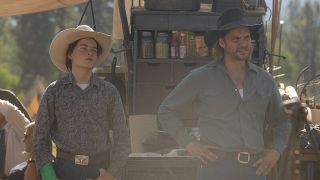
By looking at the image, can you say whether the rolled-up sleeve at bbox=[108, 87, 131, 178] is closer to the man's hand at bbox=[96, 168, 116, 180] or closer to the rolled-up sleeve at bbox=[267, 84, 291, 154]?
the man's hand at bbox=[96, 168, 116, 180]

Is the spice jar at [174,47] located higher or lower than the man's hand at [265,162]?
higher

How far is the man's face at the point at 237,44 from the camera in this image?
5348 millimetres

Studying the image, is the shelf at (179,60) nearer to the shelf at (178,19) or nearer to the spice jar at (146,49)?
the spice jar at (146,49)

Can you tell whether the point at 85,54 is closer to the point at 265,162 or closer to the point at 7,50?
the point at 265,162

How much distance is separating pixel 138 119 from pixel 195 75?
260cm

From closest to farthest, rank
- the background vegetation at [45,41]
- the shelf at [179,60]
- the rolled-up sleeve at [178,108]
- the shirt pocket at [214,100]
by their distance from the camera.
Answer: the shirt pocket at [214,100]
the rolled-up sleeve at [178,108]
the shelf at [179,60]
the background vegetation at [45,41]

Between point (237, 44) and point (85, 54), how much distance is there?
96 cm

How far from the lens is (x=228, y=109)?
5.27 meters

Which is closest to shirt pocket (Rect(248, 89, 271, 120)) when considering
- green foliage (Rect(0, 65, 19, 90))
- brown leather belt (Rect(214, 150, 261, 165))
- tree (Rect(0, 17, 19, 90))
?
brown leather belt (Rect(214, 150, 261, 165))

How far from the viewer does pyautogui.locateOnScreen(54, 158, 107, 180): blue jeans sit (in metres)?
5.46

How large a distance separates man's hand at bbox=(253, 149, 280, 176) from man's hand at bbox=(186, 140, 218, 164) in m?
0.25

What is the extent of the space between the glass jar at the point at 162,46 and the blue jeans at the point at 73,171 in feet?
9.42

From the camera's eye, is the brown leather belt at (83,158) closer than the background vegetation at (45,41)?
Yes

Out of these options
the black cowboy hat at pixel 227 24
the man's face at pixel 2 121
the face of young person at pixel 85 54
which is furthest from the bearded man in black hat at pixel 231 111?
the man's face at pixel 2 121
